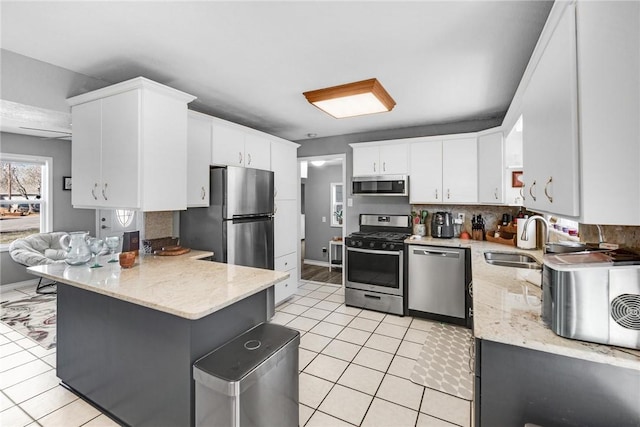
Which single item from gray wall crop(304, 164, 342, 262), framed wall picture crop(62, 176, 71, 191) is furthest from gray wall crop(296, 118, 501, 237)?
framed wall picture crop(62, 176, 71, 191)

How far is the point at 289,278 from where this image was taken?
13.7 ft

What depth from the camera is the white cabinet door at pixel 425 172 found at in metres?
3.75

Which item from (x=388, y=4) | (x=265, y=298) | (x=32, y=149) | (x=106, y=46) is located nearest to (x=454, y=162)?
(x=388, y=4)

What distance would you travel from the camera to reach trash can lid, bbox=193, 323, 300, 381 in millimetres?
1438

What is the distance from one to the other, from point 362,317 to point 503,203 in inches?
81.9

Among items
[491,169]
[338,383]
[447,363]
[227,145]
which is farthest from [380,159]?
[338,383]

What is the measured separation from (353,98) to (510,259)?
2258 mm

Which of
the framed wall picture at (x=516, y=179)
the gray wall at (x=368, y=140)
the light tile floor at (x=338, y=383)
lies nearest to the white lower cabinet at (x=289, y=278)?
the light tile floor at (x=338, y=383)

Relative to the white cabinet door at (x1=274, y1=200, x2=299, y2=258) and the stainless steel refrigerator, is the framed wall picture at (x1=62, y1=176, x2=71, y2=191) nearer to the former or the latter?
the stainless steel refrigerator

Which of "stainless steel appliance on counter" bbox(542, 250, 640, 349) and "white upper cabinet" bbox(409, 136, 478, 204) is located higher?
"white upper cabinet" bbox(409, 136, 478, 204)

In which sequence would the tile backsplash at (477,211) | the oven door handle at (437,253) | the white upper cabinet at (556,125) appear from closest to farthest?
the white upper cabinet at (556,125)
the oven door handle at (437,253)
the tile backsplash at (477,211)

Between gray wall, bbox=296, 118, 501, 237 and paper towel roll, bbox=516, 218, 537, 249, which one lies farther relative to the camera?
gray wall, bbox=296, 118, 501, 237

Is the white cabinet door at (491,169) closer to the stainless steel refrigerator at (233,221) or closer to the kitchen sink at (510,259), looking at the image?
the kitchen sink at (510,259)

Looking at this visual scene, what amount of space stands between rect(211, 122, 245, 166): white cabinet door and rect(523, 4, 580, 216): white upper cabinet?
108 inches
